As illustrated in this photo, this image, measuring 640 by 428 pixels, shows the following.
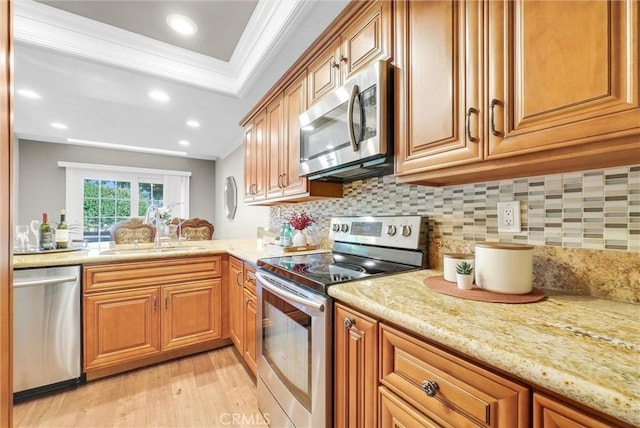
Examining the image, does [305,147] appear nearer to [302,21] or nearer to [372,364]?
[302,21]

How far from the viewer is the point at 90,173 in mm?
A: 4883

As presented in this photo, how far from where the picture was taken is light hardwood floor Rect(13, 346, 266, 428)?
1.55m

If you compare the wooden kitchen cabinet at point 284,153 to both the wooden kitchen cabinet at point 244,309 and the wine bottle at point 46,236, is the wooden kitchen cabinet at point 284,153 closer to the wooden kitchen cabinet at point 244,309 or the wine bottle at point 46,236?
the wooden kitchen cabinet at point 244,309

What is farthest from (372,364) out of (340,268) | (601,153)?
(601,153)

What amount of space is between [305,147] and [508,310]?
1.35 metres

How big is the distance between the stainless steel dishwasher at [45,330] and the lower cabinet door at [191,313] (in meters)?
0.52

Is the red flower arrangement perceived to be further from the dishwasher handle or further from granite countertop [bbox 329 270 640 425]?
the dishwasher handle

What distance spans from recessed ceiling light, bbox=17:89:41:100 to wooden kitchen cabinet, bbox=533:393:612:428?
4160 mm

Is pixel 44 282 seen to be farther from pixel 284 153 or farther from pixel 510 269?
pixel 510 269

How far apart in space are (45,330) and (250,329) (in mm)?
1283

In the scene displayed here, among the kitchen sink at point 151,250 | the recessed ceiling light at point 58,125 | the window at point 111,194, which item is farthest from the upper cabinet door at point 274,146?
the window at point 111,194

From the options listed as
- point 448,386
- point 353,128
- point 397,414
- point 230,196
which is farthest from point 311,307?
point 230,196

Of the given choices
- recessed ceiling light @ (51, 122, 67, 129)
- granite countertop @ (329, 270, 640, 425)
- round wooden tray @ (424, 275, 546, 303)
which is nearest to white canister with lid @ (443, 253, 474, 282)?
round wooden tray @ (424, 275, 546, 303)

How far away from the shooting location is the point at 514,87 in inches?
30.9
